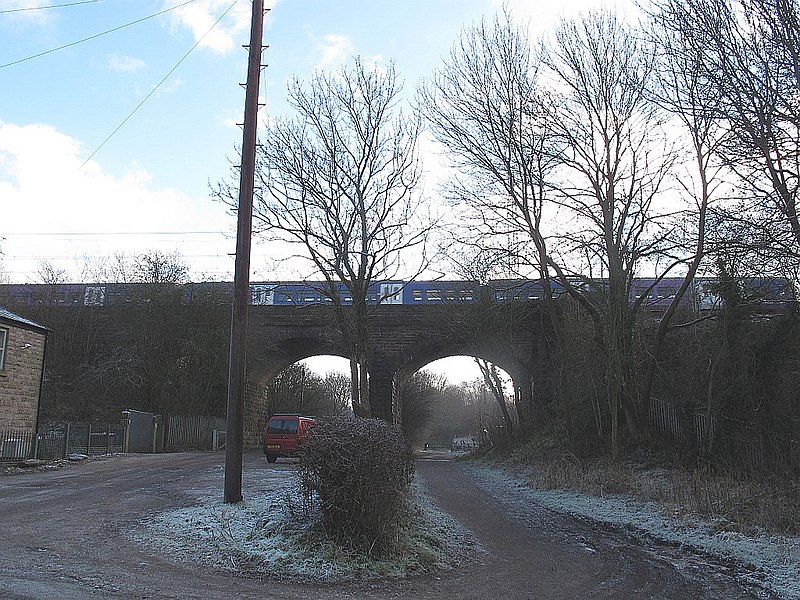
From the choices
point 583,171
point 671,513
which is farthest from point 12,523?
point 583,171

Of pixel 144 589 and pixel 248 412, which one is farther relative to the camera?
pixel 248 412

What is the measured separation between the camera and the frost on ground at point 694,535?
6809mm

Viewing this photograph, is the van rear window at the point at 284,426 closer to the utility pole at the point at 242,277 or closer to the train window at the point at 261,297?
the train window at the point at 261,297

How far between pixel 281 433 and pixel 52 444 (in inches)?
254

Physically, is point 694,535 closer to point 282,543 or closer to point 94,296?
point 282,543

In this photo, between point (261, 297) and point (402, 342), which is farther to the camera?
point (261, 297)

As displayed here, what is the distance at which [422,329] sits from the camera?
31.1 metres

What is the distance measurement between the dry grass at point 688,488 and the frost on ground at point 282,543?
335 cm

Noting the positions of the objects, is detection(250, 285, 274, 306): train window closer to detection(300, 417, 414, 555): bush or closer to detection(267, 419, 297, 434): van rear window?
detection(267, 419, 297, 434): van rear window

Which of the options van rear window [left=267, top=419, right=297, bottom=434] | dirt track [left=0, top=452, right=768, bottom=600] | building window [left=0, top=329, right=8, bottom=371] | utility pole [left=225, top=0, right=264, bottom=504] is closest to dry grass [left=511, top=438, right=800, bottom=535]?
dirt track [left=0, top=452, right=768, bottom=600]

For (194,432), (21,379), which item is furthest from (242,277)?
(194,432)

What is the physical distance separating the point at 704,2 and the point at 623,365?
27.9ft

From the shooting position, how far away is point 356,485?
7.16 metres

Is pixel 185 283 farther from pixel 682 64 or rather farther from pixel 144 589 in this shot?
pixel 144 589
